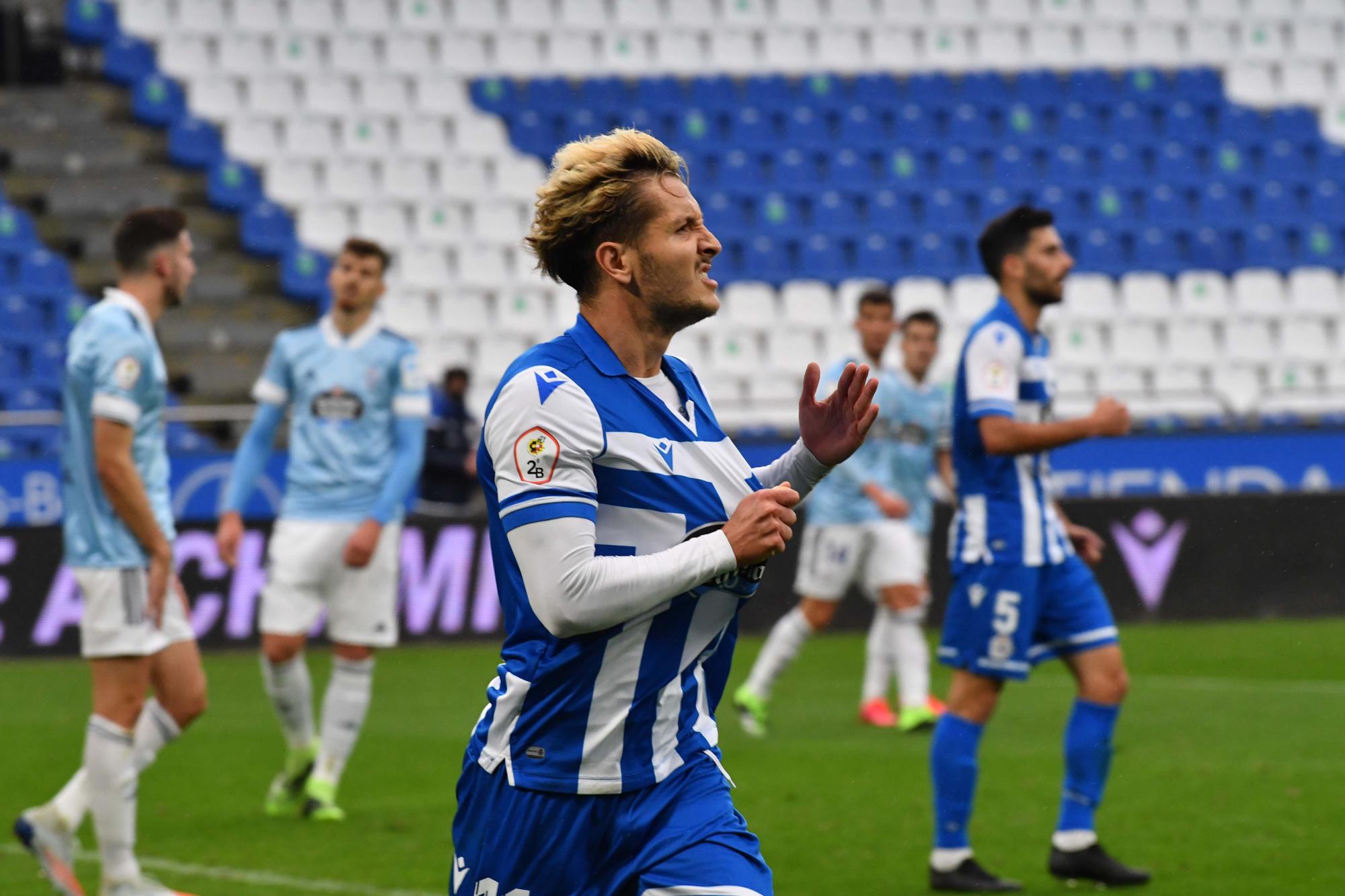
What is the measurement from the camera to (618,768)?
3.39 metres

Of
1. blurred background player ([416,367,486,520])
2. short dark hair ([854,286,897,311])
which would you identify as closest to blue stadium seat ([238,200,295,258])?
blurred background player ([416,367,486,520])

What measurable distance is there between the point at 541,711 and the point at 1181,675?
940cm

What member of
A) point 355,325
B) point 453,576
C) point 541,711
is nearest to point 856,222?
point 453,576

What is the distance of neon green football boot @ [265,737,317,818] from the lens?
7.88 metres

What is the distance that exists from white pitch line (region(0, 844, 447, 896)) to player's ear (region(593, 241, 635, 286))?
3.25m

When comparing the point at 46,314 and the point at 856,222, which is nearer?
the point at 46,314

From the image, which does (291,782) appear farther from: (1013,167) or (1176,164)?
(1176,164)

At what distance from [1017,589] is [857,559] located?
453 centimetres

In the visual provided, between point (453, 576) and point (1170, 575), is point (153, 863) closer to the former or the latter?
point (453, 576)

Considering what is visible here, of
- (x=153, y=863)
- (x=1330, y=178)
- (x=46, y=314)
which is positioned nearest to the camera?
(x=153, y=863)

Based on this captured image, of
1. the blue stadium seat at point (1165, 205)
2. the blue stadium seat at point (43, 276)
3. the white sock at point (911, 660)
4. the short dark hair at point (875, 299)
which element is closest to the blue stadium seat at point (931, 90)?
the blue stadium seat at point (1165, 205)

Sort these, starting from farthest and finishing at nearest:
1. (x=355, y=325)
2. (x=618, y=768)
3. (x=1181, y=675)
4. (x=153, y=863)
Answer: (x=1181, y=675)
(x=355, y=325)
(x=153, y=863)
(x=618, y=768)

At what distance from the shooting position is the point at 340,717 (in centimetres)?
779

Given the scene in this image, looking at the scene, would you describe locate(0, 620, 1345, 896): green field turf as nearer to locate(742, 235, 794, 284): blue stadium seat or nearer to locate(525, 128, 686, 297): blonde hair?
locate(525, 128, 686, 297): blonde hair
